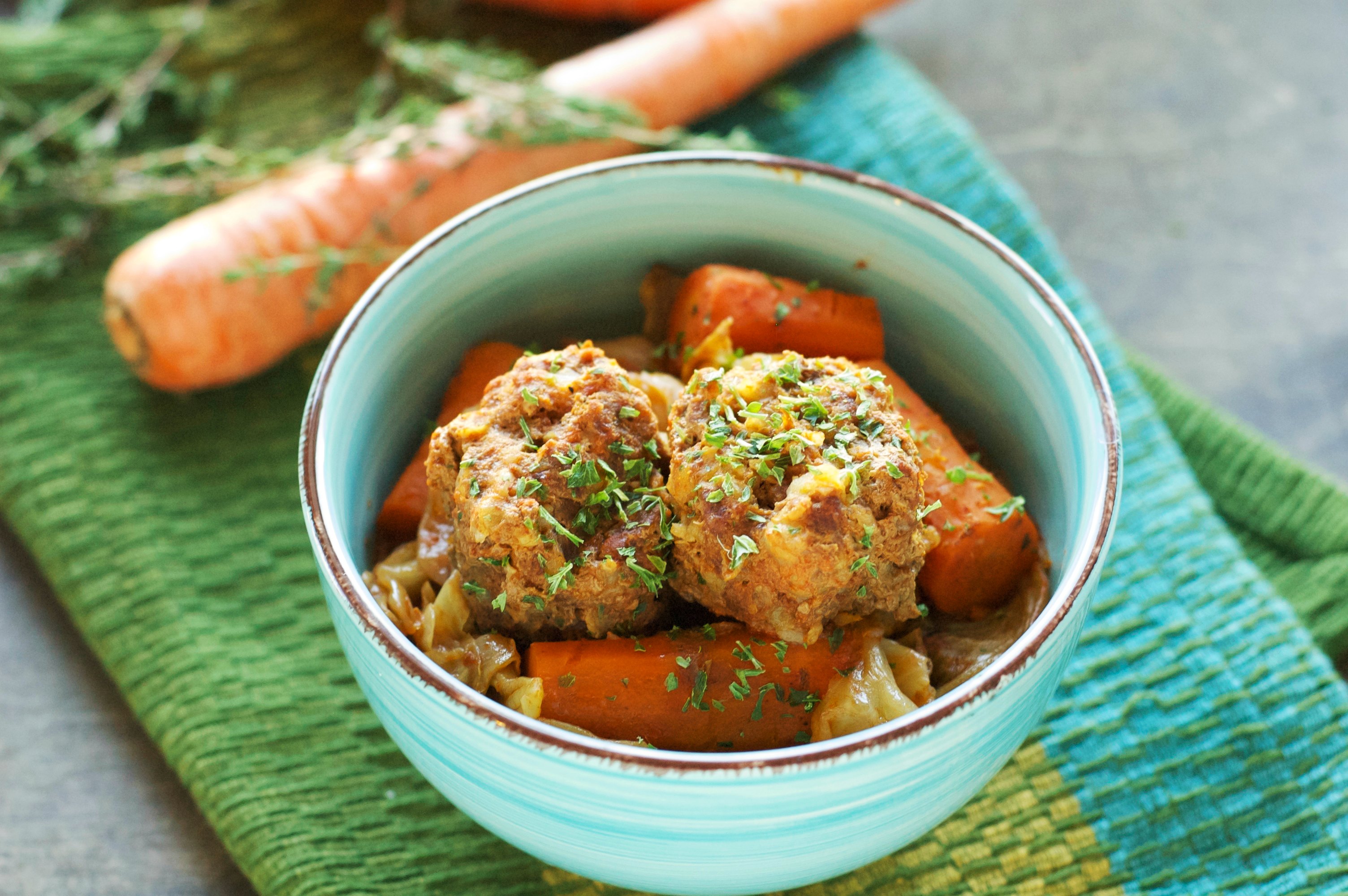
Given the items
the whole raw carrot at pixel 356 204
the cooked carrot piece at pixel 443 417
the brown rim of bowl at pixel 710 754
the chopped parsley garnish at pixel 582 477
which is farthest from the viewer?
the whole raw carrot at pixel 356 204

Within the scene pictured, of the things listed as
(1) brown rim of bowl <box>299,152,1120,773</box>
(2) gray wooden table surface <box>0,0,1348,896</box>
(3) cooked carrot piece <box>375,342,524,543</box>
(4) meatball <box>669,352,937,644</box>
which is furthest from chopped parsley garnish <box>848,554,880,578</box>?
(2) gray wooden table surface <box>0,0,1348,896</box>

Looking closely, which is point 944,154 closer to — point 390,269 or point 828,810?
point 390,269

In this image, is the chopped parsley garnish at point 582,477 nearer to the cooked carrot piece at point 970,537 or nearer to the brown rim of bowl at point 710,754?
the brown rim of bowl at point 710,754

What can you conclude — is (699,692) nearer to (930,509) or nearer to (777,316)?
(930,509)

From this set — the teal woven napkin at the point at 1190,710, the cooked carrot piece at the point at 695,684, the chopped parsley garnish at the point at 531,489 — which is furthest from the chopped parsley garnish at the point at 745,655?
the teal woven napkin at the point at 1190,710

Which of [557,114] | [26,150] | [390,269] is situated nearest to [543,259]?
[390,269]

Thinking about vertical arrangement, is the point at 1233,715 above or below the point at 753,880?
below
